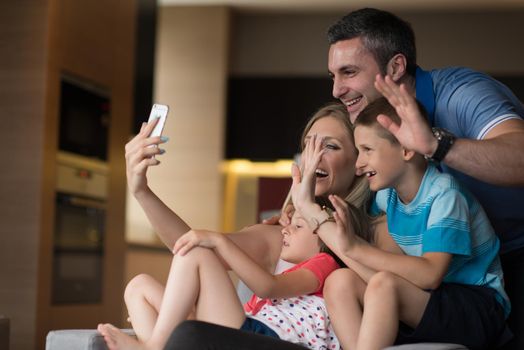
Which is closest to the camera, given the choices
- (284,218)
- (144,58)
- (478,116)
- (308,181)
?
(308,181)

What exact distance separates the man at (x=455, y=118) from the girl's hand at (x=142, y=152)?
500mm

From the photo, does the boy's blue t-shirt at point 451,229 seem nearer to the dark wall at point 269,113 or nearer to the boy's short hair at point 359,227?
the boy's short hair at point 359,227

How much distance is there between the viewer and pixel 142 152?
2035 millimetres

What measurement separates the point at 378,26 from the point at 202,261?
88cm

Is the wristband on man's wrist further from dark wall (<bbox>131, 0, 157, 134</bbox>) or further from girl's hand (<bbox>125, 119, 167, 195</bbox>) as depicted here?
dark wall (<bbox>131, 0, 157, 134</bbox>)

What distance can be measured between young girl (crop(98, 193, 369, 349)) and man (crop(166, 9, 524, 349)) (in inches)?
10.1

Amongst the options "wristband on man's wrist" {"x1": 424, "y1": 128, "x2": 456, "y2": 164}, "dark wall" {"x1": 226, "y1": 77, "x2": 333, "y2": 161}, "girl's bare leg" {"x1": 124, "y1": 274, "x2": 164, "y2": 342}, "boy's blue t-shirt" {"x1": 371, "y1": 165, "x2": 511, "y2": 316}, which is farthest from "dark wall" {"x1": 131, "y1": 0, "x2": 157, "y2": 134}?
"wristband on man's wrist" {"x1": 424, "y1": 128, "x2": 456, "y2": 164}

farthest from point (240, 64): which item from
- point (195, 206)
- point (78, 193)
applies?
point (78, 193)

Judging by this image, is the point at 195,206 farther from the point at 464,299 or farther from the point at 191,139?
the point at 464,299

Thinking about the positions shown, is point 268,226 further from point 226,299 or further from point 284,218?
point 226,299

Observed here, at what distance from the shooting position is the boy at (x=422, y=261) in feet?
5.87

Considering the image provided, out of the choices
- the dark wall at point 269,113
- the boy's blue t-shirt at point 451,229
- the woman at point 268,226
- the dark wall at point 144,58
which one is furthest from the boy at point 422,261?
the dark wall at point 269,113

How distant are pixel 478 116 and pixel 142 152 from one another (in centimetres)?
77

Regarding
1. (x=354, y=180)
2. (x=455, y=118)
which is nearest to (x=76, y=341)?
(x=354, y=180)
